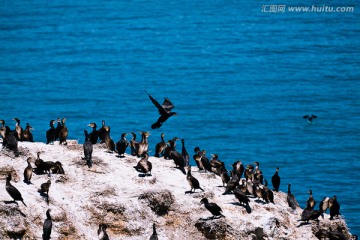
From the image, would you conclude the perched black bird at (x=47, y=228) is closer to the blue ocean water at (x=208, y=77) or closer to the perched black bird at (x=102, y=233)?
the perched black bird at (x=102, y=233)

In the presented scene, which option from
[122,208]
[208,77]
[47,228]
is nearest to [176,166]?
[122,208]

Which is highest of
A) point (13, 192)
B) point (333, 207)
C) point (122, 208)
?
point (333, 207)

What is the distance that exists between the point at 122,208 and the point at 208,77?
6535 centimetres

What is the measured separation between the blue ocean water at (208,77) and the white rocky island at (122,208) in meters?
21.1

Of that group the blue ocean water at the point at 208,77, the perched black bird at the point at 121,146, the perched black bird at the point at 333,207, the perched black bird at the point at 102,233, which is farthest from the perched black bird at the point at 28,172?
the blue ocean water at the point at 208,77

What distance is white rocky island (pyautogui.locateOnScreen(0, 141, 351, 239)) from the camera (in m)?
30.2

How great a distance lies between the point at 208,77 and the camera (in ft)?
315

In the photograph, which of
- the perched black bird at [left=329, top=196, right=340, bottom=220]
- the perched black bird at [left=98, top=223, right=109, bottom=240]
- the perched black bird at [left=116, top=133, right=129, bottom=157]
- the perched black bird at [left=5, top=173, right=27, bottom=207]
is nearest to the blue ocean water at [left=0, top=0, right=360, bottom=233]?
the perched black bird at [left=329, top=196, right=340, bottom=220]

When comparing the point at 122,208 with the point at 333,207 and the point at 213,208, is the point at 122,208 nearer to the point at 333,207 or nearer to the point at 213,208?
the point at 213,208

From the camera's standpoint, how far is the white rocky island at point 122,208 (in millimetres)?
30188

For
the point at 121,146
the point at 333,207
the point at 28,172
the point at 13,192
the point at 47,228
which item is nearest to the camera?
the point at 47,228

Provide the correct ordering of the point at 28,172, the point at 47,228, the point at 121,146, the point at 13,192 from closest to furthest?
the point at 47,228, the point at 13,192, the point at 28,172, the point at 121,146

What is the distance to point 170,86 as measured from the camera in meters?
91.1

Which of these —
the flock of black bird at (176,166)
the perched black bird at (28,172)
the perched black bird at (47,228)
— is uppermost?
the flock of black bird at (176,166)
